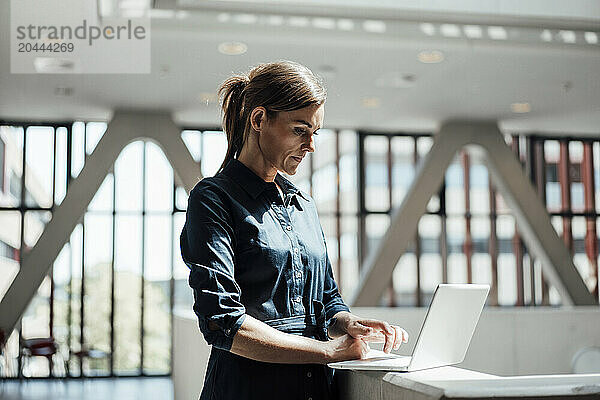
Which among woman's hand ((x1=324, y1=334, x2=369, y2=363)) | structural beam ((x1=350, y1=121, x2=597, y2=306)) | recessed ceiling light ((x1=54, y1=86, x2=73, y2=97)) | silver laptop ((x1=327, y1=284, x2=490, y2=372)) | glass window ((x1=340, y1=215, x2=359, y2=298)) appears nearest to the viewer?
silver laptop ((x1=327, y1=284, x2=490, y2=372))

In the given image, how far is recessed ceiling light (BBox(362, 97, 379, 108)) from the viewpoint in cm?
1178

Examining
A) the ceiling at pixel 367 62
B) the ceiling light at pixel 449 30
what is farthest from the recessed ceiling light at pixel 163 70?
the ceiling light at pixel 449 30

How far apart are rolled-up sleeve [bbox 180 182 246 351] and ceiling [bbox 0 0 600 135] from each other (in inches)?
226

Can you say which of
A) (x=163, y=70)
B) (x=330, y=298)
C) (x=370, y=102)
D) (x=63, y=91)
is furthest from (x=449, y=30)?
(x=330, y=298)

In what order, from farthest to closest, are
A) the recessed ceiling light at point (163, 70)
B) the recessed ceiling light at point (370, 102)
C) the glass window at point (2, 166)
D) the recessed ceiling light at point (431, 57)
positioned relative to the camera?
the glass window at point (2, 166)
the recessed ceiling light at point (370, 102)
the recessed ceiling light at point (163, 70)
the recessed ceiling light at point (431, 57)

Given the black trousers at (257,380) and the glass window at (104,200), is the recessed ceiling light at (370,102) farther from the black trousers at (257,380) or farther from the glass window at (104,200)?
the black trousers at (257,380)

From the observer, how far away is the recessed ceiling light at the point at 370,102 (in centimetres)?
1178

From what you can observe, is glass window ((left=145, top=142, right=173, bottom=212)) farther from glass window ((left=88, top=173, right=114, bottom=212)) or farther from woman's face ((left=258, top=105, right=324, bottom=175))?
woman's face ((left=258, top=105, right=324, bottom=175))

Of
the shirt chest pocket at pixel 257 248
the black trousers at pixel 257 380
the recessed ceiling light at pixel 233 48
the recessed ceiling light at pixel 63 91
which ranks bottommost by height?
the black trousers at pixel 257 380

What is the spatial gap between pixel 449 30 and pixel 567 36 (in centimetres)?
141

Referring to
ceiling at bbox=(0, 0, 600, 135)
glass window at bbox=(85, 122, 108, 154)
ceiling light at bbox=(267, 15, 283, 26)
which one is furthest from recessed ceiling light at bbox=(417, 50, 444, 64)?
glass window at bbox=(85, 122, 108, 154)

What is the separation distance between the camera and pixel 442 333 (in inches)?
68.8

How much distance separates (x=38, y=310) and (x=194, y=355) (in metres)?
8.09

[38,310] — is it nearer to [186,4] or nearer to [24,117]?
[24,117]
